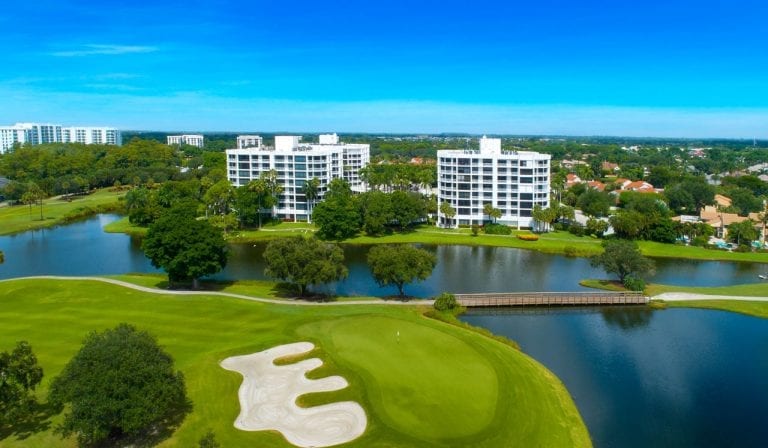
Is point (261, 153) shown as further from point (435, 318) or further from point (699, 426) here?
point (699, 426)

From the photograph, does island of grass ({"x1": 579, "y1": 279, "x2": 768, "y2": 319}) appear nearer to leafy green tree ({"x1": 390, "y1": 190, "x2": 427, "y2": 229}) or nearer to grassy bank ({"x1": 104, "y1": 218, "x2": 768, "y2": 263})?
grassy bank ({"x1": 104, "y1": 218, "x2": 768, "y2": 263})

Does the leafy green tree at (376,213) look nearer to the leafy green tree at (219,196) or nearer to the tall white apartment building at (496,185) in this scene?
the tall white apartment building at (496,185)

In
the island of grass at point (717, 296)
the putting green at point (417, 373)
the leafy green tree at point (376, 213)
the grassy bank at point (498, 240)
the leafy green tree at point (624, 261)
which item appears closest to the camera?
the putting green at point (417, 373)

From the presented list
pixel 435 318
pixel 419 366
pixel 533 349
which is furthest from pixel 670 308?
pixel 419 366

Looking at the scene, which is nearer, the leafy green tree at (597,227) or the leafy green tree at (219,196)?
the leafy green tree at (597,227)

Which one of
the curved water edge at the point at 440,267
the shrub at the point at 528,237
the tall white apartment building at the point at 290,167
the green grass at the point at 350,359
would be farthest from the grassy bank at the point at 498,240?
the green grass at the point at 350,359

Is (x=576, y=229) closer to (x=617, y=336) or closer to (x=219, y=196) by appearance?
(x=617, y=336)

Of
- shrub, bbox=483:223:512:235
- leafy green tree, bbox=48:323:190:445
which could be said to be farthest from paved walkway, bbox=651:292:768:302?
leafy green tree, bbox=48:323:190:445
